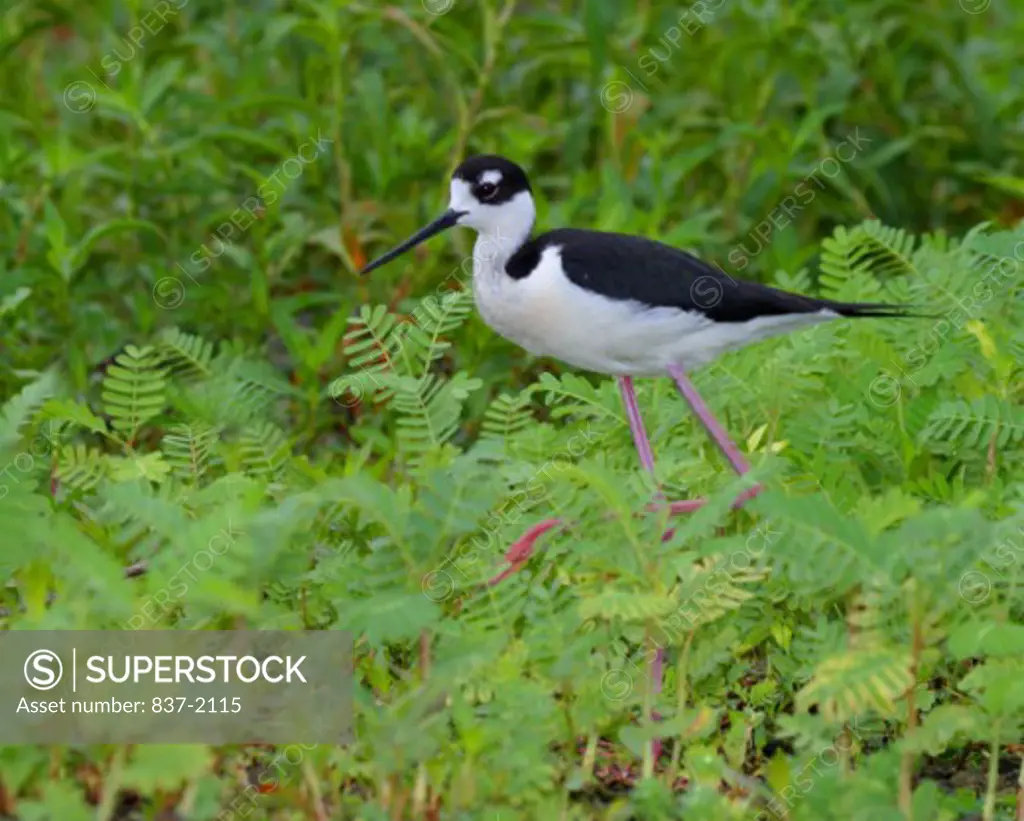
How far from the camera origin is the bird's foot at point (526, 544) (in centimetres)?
464

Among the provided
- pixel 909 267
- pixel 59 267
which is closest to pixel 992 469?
pixel 909 267

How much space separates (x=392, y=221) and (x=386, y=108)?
0.60m

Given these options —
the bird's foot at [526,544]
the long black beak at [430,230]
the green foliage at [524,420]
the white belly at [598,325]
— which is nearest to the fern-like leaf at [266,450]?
the green foliage at [524,420]

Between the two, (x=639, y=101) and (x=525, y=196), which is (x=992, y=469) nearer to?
(x=525, y=196)

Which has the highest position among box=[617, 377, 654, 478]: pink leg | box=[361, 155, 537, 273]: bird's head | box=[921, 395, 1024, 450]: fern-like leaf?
box=[361, 155, 537, 273]: bird's head

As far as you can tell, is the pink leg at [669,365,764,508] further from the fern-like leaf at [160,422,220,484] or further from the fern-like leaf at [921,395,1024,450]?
the fern-like leaf at [160,422,220,484]

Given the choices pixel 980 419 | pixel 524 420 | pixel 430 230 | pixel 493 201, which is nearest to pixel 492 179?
pixel 493 201

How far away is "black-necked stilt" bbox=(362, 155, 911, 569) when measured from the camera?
481cm

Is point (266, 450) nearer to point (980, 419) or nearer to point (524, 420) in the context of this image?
point (524, 420)

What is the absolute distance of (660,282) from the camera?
4.89m

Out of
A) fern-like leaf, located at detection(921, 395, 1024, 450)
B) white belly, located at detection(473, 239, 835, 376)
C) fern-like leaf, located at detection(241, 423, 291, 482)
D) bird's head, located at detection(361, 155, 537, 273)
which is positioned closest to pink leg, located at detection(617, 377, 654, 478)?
white belly, located at detection(473, 239, 835, 376)

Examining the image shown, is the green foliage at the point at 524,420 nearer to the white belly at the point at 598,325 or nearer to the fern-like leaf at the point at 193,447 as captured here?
the fern-like leaf at the point at 193,447

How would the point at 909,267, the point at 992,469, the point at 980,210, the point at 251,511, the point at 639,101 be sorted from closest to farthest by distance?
the point at 251,511
the point at 992,469
the point at 909,267
the point at 639,101
the point at 980,210

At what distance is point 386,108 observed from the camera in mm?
7473
